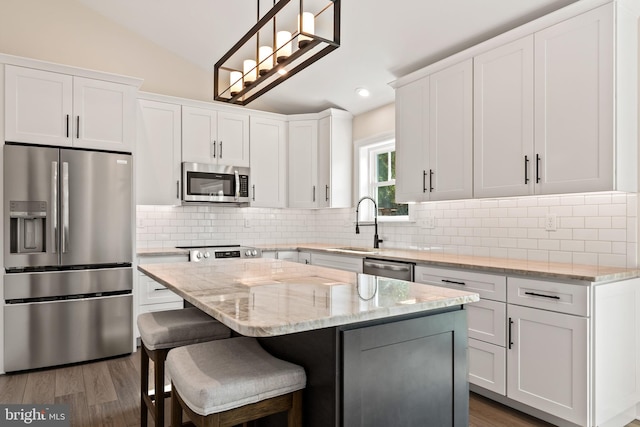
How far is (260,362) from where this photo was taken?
1.52 m

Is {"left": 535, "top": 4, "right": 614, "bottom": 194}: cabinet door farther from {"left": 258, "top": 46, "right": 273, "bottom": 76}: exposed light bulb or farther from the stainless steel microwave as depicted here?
the stainless steel microwave

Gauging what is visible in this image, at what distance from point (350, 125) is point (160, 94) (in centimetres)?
219

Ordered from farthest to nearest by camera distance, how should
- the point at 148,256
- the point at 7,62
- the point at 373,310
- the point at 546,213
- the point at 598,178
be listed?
the point at 148,256 < the point at 7,62 < the point at 546,213 < the point at 598,178 < the point at 373,310

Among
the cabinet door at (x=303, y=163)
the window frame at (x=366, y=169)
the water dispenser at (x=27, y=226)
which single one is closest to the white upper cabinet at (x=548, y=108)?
the window frame at (x=366, y=169)

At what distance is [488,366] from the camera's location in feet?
8.71

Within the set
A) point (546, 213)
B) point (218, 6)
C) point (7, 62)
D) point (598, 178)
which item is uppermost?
point (218, 6)

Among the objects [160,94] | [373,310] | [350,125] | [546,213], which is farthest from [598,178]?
[160,94]

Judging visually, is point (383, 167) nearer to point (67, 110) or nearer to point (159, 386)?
point (67, 110)

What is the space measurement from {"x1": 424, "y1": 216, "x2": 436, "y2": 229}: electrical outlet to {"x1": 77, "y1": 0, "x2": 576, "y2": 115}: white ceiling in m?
1.39

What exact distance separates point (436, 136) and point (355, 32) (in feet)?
3.84

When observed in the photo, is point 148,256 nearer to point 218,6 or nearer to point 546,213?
point 218,6

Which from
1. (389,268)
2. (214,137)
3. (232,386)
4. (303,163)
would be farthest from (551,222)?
Answer: (214,137)

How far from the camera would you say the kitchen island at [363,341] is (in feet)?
4.28

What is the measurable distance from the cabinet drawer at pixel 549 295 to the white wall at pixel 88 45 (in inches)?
156
